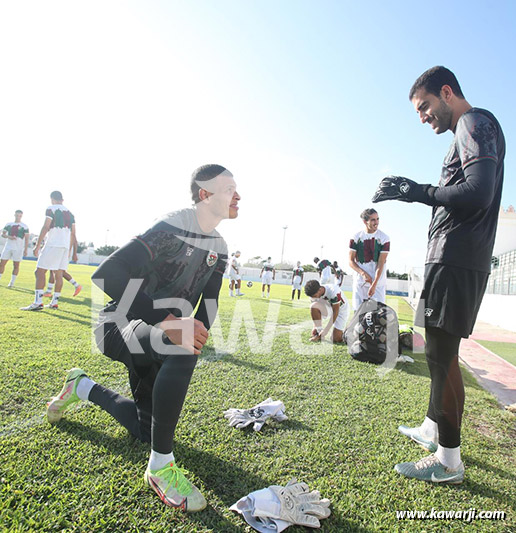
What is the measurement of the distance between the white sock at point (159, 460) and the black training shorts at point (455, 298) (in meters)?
1.66

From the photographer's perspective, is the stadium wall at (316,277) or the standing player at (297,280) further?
the stadium wall at (316,277)

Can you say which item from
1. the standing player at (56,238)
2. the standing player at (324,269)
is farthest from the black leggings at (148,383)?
the standing player at (324,269)

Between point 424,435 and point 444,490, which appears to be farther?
point 424,435

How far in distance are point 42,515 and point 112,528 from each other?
0.31 m

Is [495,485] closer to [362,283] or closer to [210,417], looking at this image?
[210,417]

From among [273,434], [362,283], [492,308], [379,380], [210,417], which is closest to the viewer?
[273,434]

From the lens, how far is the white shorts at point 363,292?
18.4ft

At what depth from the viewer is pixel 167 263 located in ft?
6.59

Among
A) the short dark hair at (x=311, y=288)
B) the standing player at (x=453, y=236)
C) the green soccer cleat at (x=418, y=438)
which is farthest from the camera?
the short dark hair at (x=311, y=288)

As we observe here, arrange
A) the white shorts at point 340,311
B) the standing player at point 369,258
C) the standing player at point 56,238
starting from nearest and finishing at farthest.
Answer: the standing player at point 369,258 → the white shorts at point 340,311 → the standing player at point 56,238

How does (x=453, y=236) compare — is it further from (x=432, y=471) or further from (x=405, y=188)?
(x=432, y=471)

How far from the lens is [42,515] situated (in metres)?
1.43

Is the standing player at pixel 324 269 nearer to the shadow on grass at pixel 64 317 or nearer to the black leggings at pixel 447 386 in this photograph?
the shadow on grass at pixel 64 317

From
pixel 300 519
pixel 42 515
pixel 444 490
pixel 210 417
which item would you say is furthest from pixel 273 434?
pixel 42 515
